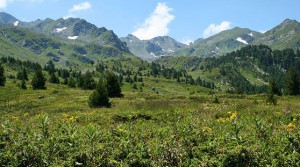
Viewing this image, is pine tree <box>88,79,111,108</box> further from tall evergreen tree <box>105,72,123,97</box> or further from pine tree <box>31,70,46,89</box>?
pine tree <box>31,70,46,89</box>

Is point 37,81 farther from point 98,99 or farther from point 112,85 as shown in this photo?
point 98,99

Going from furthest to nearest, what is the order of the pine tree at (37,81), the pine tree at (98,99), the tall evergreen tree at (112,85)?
the pine tree at (37,81) < the tall evergreen tree at (112,85) < the pine tree at (98,99)

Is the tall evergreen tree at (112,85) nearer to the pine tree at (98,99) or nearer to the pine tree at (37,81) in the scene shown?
the pine tree at (98,99)

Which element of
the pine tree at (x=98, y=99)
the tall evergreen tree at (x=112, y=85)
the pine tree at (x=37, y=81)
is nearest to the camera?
the pine tree at (x=98, y=99)

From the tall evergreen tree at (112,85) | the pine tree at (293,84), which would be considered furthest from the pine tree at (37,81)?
the pine tree at (293,84)

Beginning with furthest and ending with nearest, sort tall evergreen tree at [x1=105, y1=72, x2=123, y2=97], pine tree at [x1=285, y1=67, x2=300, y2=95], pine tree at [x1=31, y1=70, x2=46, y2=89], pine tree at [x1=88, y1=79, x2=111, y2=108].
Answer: pine tree at [x1=285, y1=67, x2=300, y2=95] → pine tree at [x1=31, y1=70, x2=46, y2=89] → tall evergreen tree at [x1=105, y1=72, x2=123, y2=97] → pine tree at [x1=88, y1=79, x2=111, y2=108]

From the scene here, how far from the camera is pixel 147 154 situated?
9.73m

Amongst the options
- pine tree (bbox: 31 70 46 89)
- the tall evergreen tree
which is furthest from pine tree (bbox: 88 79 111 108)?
pine tree (bbox: 31 70 46 89)

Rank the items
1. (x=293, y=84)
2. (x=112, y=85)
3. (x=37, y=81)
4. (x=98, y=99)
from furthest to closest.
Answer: (x=293, y=84)
(x=37, y=81)
(x=112, y=85)
(x=98, y=99)

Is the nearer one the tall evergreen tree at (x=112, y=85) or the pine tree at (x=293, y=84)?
the tall evergreen tree at (x=112, y=85)

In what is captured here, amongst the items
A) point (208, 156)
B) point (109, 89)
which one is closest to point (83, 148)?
point (208, 156)

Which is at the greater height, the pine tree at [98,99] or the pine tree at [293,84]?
the pine tree at [293,84]

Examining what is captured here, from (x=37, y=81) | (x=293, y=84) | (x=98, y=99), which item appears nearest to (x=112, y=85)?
(x=98, y=99)

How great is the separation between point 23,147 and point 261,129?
7.44 meters
